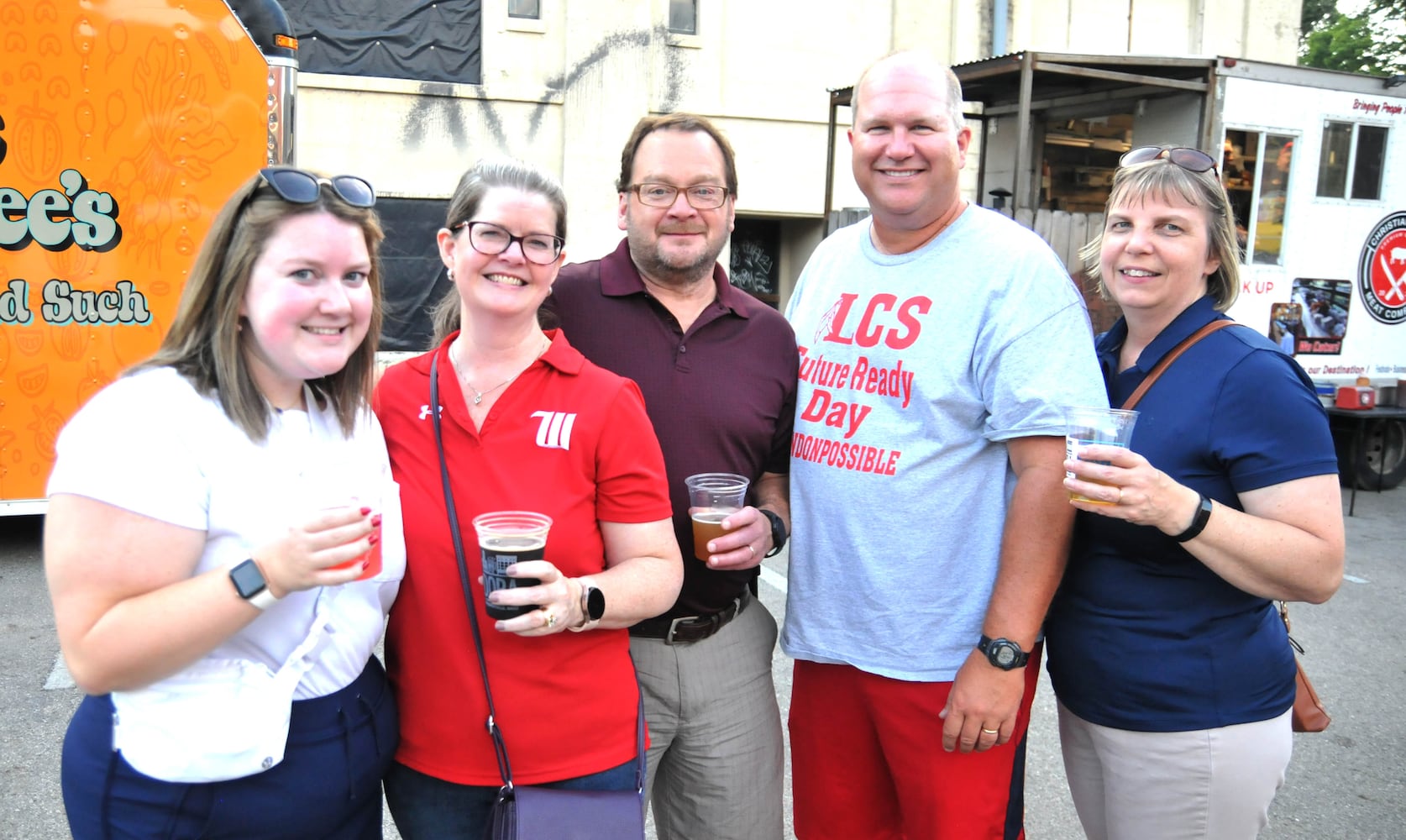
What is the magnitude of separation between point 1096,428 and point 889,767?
3.71 feet

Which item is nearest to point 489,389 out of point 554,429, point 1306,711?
point 554,429

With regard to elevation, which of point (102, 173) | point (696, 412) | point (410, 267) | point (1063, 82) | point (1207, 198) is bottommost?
point (696, 412)

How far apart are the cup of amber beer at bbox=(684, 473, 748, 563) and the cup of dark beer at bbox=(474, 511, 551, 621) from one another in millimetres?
582

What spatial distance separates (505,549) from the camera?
1.94 metres

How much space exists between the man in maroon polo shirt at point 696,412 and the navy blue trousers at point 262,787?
0.83m

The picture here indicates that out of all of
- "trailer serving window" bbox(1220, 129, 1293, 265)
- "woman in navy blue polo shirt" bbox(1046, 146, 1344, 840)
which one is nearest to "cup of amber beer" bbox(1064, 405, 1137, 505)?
"woman in navy blue polo shirt" bbox(1046, 146, 1344, 840)

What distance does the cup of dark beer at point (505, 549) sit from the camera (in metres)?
1.94

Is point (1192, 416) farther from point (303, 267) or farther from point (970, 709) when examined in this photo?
point (303, 267)

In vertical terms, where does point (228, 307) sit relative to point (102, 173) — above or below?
below

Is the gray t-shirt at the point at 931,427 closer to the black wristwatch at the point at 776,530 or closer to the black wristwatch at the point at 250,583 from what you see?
the black wristwatch at the point at 776,530

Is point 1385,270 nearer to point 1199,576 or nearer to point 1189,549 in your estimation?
point 1199,576

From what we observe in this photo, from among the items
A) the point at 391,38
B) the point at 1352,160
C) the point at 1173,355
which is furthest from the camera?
the point at 391,38

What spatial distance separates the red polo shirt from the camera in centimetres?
211

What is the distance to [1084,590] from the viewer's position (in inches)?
95.8
